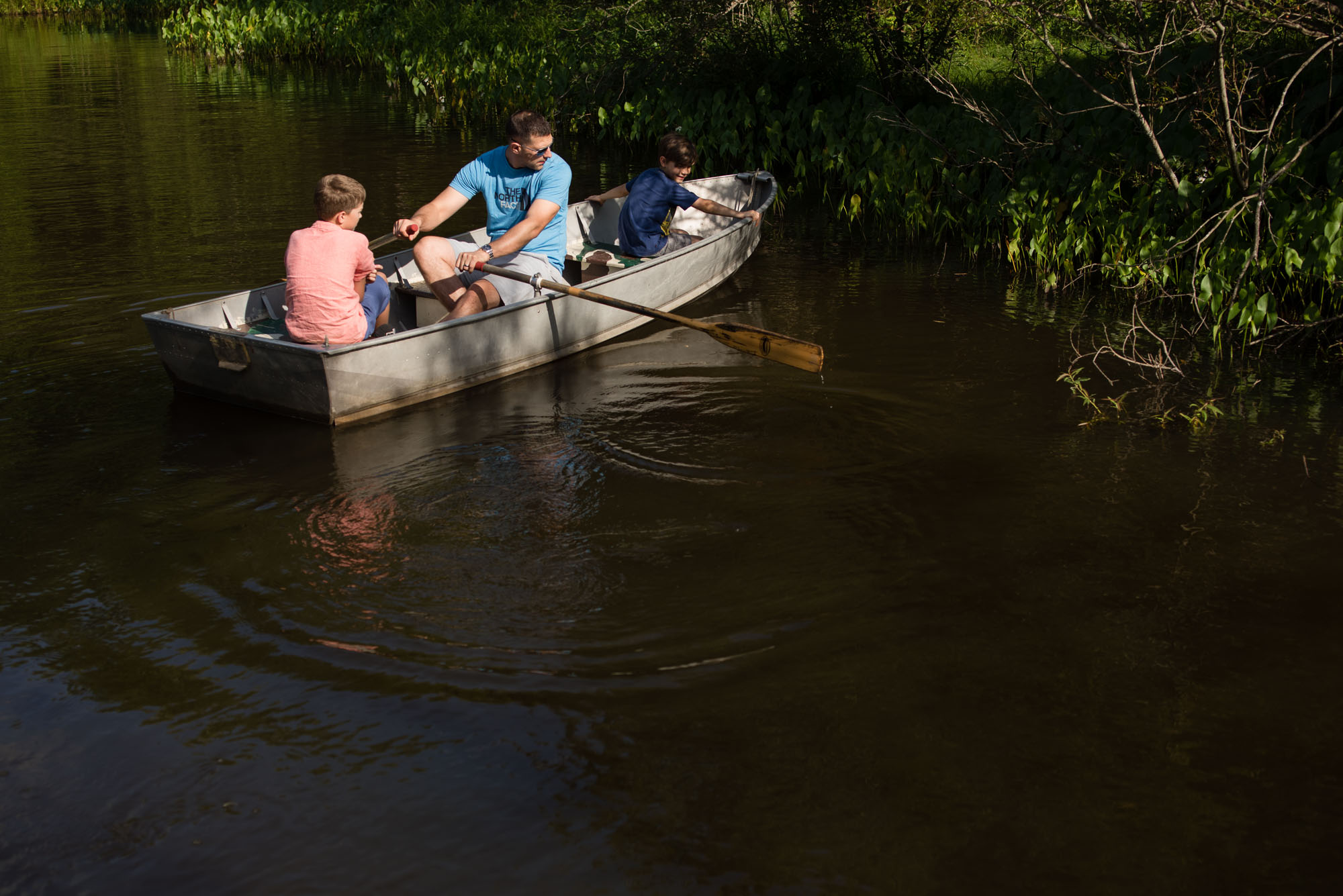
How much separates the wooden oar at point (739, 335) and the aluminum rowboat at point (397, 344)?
194 mm

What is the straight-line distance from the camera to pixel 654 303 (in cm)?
883

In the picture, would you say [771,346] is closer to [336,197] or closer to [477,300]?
[477,300]

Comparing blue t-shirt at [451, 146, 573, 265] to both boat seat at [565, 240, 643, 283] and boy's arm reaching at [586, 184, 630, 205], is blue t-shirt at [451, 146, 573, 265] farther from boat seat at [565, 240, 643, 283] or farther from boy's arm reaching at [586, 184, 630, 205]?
boy's arm reaching at [586, 184, 630, 205]

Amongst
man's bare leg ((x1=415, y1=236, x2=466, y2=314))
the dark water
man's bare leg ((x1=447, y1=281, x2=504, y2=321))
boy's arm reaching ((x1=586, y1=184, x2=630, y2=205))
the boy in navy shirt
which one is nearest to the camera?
the dark water

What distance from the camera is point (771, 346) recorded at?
7.14 meters

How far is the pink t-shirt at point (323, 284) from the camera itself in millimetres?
6465

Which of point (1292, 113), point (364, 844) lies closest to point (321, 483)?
point (364, 844)

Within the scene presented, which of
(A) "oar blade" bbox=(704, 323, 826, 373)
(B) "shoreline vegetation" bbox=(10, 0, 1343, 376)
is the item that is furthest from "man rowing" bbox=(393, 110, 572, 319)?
(B) "shoreline vegetation" bbox=(10, 0, 1343, 376)

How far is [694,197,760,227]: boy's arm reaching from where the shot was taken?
941 centimetres

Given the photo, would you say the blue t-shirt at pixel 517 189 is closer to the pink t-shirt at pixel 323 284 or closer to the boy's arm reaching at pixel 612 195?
the pink t-shirt at pixel 323 284

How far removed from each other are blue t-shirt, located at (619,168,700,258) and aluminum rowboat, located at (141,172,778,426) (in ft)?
0.80

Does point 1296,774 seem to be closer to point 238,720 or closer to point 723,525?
point 723,525

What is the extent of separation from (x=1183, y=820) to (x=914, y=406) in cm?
374

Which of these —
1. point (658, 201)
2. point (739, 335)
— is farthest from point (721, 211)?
point (739, 335)
